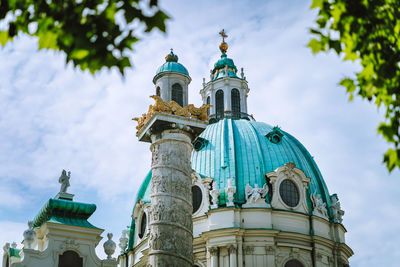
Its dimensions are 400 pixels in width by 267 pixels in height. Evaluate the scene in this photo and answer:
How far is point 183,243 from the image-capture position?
67.6 ft

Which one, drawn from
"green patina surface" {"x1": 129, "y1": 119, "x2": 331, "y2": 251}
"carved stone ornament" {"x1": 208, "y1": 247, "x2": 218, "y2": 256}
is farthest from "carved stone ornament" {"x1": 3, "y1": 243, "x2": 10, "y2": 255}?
"green patina surface" {"x1": 129, "y1": 119, "x2": 331, "y2": 251}

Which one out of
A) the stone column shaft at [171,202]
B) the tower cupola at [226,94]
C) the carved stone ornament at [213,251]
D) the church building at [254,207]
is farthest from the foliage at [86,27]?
the tower cupola at [226,94]

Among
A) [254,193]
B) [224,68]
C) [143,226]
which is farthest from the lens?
[224,68]

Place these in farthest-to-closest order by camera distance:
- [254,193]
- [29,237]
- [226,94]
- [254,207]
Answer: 1. [226,94]
2. [254,193]
3. [254,207]
4. [29,237]

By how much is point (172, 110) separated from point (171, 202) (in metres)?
3.55

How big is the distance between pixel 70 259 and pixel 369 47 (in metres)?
18.3

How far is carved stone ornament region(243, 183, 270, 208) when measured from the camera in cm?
3512

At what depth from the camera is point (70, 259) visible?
23.6m

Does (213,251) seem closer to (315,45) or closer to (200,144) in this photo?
(200,144)

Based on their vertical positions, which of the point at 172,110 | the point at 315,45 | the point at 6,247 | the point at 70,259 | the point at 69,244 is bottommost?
the point at 315,45

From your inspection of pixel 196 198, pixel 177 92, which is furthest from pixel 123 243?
pixel 177 92

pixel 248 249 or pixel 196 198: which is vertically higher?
pixel 196 198

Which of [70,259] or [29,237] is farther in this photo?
[70,259]

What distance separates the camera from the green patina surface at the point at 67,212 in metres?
24.6
